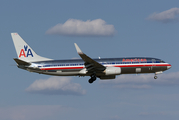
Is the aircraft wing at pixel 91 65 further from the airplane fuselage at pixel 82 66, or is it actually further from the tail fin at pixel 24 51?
the tail fin at pixel 24 51

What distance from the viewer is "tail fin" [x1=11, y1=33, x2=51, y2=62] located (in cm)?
7119

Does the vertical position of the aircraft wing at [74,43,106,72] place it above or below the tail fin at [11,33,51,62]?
below

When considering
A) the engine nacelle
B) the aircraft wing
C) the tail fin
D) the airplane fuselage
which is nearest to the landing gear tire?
the airplane fuselage

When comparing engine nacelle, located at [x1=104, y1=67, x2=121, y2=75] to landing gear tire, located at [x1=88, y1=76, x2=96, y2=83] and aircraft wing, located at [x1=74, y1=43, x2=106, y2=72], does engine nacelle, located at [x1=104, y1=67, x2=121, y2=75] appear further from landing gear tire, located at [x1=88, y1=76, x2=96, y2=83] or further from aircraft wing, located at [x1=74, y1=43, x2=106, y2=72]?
landing gear tire, located at [x1=88, y1=76, x2=96, y2=83]

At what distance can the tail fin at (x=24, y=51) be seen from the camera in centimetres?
7119

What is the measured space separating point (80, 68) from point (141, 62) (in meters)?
13.2

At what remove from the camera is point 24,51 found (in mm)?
72000

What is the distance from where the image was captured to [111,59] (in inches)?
2704

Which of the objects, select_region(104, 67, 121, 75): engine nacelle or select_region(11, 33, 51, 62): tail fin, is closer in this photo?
select_region(104, 67, 121, 75): engine nacelle

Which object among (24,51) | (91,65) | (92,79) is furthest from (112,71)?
(24,51)

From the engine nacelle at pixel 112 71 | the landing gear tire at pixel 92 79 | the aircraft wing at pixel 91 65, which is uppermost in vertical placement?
the aircraft wing at pixel 91 65

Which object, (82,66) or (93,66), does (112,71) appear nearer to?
(93,66)

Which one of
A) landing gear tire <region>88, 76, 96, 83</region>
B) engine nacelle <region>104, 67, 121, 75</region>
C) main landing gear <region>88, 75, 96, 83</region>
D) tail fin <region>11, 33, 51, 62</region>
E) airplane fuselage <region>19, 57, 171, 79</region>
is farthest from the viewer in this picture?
tail fin <region>11, 33, 51, 62</region>

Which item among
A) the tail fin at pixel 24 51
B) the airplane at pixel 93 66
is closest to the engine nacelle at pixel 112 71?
the airplane at pixel 93 66
